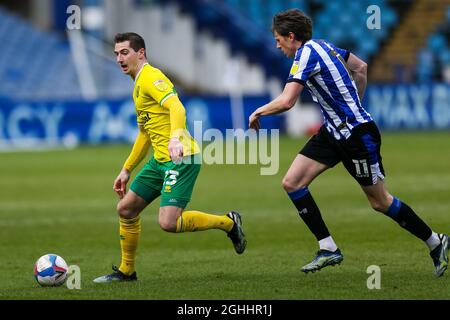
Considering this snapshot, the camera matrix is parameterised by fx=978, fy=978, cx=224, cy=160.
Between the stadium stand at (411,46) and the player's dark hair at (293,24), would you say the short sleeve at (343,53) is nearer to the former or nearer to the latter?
the player's dark hair at (293,24)

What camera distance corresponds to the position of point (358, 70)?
871 centimetres

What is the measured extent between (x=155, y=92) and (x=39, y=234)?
4.35m

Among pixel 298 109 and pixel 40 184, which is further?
pixel 298 109

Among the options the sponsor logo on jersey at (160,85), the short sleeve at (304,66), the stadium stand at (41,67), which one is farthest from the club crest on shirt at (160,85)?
the stadium stand at (41,67)

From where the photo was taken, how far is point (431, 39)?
36000 mm

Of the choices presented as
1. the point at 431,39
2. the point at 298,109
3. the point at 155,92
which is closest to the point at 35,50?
the point at 298,109

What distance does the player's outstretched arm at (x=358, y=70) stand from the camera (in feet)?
28.5

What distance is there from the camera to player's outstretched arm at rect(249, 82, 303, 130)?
7879 millimetres

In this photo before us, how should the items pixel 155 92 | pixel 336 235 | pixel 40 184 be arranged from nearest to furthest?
pixel 155 92
pixel 336 235
pixel 40 184

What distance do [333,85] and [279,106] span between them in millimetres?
638

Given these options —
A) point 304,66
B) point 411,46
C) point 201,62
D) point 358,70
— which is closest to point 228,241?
point 358,70

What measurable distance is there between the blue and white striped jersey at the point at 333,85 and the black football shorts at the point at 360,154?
0.06m
